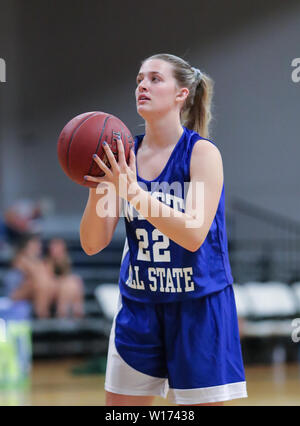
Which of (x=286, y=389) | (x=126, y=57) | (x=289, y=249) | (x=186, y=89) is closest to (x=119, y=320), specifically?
(x=186, y=89)

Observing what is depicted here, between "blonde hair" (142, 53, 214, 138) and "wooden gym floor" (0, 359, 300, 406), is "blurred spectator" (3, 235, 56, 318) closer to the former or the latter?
"wooden gym floor" (0, 359, 300, 406)

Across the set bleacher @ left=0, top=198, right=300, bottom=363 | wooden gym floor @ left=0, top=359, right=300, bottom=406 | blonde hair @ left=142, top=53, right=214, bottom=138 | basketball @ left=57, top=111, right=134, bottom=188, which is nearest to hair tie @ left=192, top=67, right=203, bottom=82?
blonde hair @ left=142, top=53, right=214, bottom=138

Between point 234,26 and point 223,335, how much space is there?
693 centimetres

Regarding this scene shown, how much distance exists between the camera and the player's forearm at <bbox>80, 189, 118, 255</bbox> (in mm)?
2021

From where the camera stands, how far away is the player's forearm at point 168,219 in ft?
5.84

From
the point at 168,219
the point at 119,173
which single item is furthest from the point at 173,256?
the point at 119,173

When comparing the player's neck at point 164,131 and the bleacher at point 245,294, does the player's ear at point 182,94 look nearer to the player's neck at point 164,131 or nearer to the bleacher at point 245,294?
the player's neck at point 164,131

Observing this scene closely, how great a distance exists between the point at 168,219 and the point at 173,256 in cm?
19

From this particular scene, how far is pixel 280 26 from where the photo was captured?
8.05 metres

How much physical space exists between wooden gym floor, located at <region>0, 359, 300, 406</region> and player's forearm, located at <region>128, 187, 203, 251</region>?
3.18 meters

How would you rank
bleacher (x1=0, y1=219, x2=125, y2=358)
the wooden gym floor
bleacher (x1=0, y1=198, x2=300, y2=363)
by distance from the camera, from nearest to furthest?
the wooden gym floor
bleacher (x1=0, y1=198, x2=300, y2=363)
bleacher (x1=0, y1=219, x2=125, y2=358)

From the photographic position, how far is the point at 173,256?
194cm

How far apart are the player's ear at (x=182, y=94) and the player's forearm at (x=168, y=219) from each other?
0.39 meters
